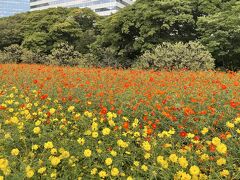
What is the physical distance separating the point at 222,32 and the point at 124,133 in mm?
14227

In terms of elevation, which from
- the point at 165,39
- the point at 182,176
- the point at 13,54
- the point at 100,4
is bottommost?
the point at 13,54

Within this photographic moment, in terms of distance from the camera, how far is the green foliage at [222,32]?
1653cm

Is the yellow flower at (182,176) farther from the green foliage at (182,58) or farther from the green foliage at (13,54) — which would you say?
the green foliage at (13,54)

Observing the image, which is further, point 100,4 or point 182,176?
point 100,4

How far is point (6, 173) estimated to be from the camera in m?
2.99

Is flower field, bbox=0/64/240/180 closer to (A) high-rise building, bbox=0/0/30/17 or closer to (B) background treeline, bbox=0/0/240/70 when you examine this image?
(B) background treeline, bbox=0/0/240/70

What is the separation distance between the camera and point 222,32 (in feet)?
54.4

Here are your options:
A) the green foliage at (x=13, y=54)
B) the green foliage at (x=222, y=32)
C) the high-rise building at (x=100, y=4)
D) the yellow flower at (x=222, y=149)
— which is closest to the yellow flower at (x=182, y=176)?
the yellow flower at (x=222, y=149)

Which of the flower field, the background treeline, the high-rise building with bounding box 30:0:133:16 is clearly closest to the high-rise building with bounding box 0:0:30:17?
the high-rise building with bounding box 30:0:133:16

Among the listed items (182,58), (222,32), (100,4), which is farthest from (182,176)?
(100,4)

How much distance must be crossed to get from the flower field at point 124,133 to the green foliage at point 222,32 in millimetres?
10012

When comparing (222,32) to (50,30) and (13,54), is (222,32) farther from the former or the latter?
(13,54)

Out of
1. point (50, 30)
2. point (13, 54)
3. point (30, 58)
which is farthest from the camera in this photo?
A: point (50, 30)

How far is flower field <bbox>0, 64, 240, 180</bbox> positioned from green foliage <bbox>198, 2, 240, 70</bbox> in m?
10.0
